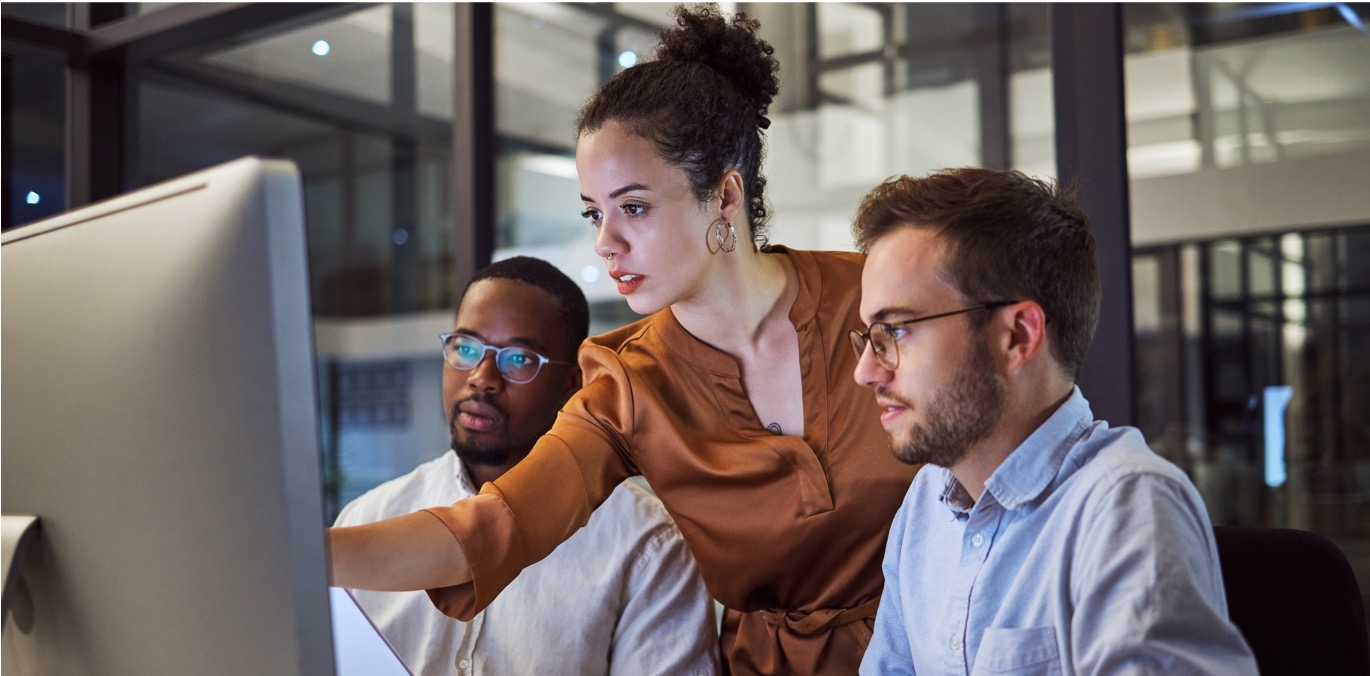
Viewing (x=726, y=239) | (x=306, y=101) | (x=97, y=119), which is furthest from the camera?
(x=306, y=101)

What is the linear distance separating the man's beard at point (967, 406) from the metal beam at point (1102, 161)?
2.59 feet

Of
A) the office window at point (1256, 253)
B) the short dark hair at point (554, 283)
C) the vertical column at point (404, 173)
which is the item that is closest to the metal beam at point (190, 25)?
the vertical column at point (404, 173)

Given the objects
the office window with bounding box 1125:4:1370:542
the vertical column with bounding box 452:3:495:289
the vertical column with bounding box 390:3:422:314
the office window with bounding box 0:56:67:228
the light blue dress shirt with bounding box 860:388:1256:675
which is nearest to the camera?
the light blue dress shirt with bounding box 860:388:1256:675

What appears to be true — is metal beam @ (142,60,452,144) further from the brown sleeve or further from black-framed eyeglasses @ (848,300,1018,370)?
black-framed eyeglasses @ (848,300,1018,370)

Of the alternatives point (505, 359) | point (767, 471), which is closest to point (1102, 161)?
point (767, 471)

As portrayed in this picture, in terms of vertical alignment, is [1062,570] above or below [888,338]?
below

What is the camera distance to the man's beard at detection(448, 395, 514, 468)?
6.03ft

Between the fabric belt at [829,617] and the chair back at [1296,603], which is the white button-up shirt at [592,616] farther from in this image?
the chair back at [1296,603]

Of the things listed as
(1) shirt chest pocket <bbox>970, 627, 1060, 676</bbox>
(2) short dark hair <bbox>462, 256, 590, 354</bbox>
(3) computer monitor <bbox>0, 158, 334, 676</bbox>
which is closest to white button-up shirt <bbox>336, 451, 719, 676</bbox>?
(2) short dark hair <bbox>462, 256, 590, 354</bbox>

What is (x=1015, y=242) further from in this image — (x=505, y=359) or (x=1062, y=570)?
(x=505, y=359)

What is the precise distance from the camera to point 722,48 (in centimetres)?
166

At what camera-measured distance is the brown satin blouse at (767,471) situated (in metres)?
1.57

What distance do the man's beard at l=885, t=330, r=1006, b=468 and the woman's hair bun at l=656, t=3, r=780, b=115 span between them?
660mm

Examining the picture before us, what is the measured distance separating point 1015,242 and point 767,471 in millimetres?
514
